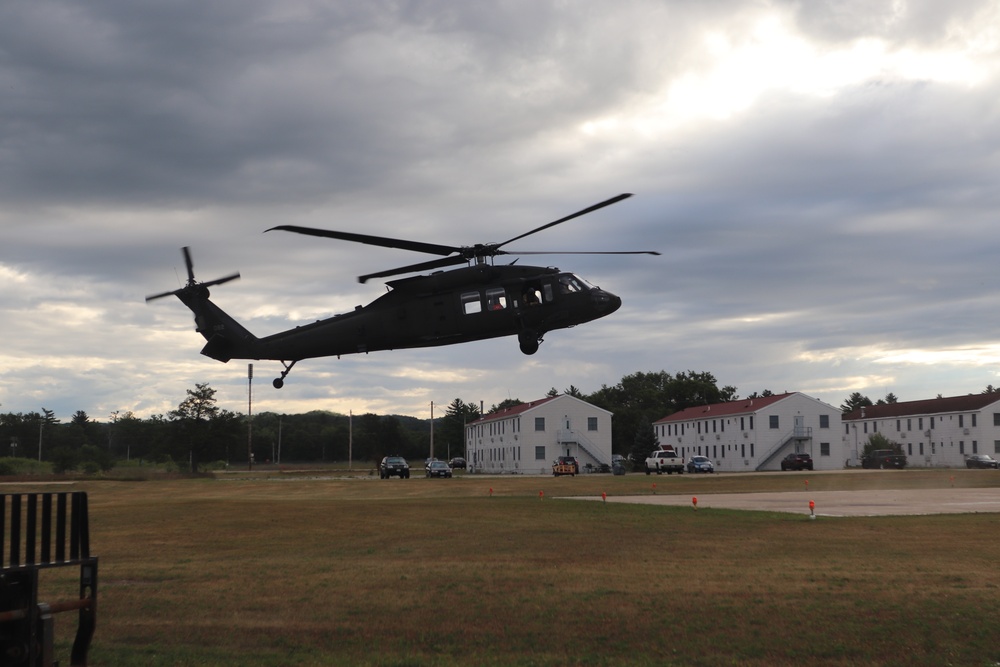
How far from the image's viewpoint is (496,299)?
21250mm

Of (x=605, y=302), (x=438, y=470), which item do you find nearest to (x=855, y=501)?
(x=605, y=302)

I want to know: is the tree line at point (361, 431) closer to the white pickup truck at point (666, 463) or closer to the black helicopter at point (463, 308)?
the white pickup truck at point (666, 463)

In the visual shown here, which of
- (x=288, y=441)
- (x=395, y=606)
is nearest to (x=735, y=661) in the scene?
(x=395, y=606)

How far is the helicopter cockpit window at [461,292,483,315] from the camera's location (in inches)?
838

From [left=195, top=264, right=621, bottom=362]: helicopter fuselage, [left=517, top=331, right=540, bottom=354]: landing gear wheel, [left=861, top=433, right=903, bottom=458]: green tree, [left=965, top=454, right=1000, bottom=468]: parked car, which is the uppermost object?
[left=195, top=264, right=621, bottom=362]: helicopter fuselage

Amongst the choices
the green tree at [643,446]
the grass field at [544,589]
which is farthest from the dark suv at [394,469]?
the grass field at [544,589]

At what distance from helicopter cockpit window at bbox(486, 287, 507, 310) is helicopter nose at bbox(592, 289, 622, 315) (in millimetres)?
2107

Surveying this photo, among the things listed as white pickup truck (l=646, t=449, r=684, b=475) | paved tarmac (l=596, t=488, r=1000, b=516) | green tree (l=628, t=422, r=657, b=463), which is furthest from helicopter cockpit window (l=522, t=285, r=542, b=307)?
green tree (l=628, t=422, r=657, b=463)

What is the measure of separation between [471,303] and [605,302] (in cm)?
313

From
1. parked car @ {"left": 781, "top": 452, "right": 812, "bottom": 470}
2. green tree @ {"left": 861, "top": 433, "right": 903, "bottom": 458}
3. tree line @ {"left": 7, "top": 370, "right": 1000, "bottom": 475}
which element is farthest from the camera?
tree line @ {"left": 7, "top": 370, "right": 1000, "bottom": 475}

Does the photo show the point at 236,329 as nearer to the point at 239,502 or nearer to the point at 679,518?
the point at 679,518

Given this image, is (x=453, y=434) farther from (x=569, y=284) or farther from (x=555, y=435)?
(x=569, y=284)

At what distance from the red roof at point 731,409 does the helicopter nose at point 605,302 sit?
3482 inches

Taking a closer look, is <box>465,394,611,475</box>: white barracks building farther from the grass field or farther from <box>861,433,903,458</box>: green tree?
the grass field
